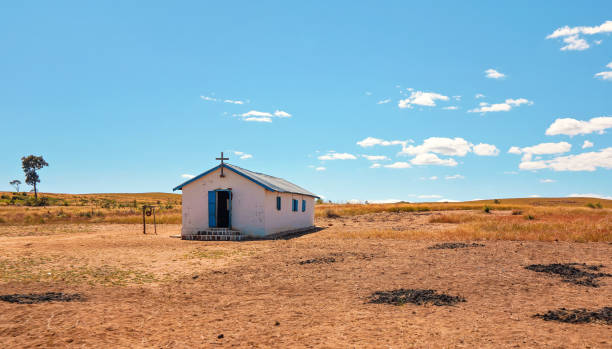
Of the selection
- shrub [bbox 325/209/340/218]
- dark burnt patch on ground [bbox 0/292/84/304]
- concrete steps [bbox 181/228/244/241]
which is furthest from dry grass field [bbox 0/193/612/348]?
shrub [bbox 325/209/340/218]

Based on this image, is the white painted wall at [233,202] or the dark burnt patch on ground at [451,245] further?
the white painted wall at [233,202]

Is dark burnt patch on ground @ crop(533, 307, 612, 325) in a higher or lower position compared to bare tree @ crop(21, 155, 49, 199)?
lower

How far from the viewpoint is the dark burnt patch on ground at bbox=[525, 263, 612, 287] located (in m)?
10.6

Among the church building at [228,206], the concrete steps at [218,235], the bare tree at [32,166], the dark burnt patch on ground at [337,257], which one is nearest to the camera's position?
the dark burnt patch on ground at [337,257]

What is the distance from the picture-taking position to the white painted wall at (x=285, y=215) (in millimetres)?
24516

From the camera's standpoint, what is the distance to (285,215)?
27375 mm

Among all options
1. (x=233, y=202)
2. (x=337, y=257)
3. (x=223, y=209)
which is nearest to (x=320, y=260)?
(x=337, y=257)

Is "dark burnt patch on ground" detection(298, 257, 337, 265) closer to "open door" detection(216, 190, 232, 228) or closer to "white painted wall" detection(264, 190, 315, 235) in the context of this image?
"white painted wall" detection(264, 190, 315, 235)

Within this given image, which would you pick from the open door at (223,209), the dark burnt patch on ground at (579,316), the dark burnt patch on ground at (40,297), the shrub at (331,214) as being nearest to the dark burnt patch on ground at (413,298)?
the dark burnt patch on ground at (579,316)

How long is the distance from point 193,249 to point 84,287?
839 cm

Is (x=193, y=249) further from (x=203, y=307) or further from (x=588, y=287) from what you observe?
(x=588, y=287)

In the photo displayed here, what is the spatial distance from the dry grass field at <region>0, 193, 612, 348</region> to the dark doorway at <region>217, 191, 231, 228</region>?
6.12 metres

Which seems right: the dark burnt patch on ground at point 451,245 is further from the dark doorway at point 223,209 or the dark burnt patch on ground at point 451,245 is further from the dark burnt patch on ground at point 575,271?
the dark doorway at point 223,209

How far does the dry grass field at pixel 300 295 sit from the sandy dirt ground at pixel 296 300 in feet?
0.10
